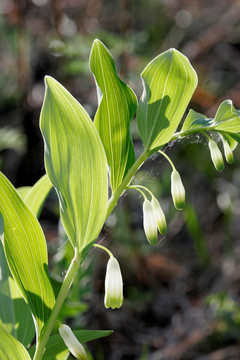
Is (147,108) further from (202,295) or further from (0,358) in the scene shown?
(202,295)

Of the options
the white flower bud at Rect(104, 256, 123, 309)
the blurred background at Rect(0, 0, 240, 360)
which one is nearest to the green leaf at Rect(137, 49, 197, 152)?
the white flower bud at Rect(104, 256, 123, 309)

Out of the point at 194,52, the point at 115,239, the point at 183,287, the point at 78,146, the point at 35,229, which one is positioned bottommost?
the point at 183,287

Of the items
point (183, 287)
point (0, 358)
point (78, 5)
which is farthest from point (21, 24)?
point (0, 358)

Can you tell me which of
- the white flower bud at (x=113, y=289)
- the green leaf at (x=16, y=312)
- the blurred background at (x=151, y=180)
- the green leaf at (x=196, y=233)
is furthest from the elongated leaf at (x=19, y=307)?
the green leaf at (x=196, y=233)

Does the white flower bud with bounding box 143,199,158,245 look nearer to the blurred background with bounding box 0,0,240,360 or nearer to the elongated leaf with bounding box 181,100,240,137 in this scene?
the elongated leaf with bounding box 181,100,240,137

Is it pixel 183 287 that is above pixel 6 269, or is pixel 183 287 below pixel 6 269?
below

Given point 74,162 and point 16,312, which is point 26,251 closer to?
point 74,162

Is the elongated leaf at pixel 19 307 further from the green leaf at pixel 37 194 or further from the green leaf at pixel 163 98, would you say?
the green leaf at pixel 163 98

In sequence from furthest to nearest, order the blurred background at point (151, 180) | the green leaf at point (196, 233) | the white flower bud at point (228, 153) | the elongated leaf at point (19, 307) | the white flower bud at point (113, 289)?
the green leaf at point (196, 233) → the blurred background at point (151, 180) → the elongated leaf at point (19, 307) → the white flower bud at point (228, 153) → the white flower bud at point (113, 289)
